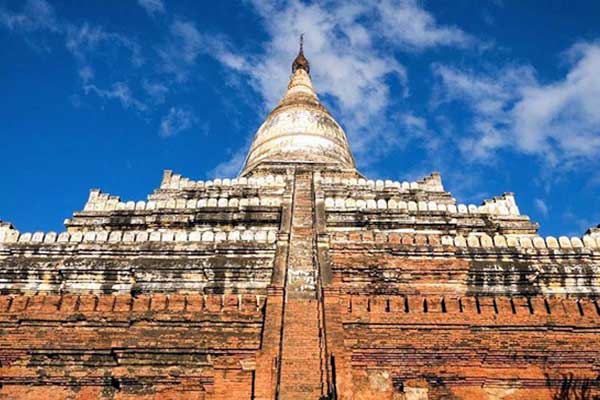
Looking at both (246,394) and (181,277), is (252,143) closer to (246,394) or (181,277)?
(181,277)

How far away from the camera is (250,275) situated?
12.1 metres

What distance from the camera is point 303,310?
32.3ft

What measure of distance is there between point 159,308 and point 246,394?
6.96 feet

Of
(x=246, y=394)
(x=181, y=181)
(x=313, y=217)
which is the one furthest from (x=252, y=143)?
(x=246, y=394)

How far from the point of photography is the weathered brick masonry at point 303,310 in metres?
9.06

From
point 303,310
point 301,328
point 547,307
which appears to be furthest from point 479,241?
point 301,328

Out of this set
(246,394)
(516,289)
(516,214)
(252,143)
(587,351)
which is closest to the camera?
(246,394)

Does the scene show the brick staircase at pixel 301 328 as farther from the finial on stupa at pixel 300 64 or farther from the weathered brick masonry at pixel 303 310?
the finial on stupa at pixel 300 64

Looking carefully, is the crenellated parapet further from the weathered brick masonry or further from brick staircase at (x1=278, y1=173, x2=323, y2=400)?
brick staircase at (x1=278, y1=173, x2=323, y2=400)

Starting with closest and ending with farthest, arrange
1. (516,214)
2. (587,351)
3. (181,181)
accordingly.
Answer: (587,351) < (516,214) < (181,181)

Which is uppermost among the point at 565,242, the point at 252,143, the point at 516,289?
the point at 252,143

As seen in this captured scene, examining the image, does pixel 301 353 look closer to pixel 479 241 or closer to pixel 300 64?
pixel 479 241

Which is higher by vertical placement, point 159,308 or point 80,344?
point 159,308

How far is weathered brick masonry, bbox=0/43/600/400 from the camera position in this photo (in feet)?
29.7
